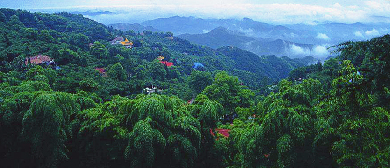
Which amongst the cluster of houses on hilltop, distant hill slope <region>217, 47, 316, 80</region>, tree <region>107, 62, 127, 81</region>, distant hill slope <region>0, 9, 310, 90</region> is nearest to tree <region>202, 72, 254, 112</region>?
distant hill slope <region>0, 9, 310, 90</region>

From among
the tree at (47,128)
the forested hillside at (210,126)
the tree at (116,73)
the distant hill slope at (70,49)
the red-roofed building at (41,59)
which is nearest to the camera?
the forested hillside at (210,126)

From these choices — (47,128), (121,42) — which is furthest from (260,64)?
(47,128)

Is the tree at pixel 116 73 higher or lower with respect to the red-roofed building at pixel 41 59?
lower

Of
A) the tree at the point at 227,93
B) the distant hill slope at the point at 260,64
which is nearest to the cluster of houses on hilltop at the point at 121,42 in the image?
the distant hill slope at the point at 260,64

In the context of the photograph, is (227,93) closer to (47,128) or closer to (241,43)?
(47,128)

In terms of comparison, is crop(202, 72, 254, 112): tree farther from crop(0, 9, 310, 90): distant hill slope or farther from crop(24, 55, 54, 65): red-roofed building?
crop(24, 55, 54, 65): red-roofed building

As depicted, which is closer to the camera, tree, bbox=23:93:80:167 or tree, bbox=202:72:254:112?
tree, bbox=23:93:80:167

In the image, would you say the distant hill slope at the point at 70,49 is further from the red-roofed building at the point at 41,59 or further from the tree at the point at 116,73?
the tree at the point at 116,73

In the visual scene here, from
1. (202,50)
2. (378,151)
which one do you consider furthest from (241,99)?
(202,50)

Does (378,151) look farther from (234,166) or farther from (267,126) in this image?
(234,166)

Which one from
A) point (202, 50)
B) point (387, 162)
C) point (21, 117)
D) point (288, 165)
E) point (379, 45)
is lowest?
point (202, 50)

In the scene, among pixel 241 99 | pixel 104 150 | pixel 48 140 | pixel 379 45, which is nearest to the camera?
pixel 379 45
